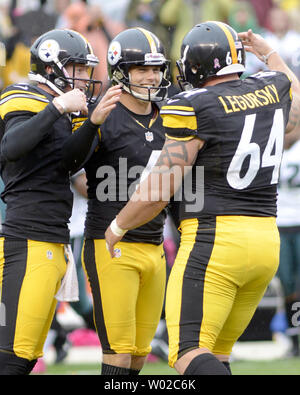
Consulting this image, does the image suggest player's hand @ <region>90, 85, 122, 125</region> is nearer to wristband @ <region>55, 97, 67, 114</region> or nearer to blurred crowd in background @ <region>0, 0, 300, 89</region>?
wristband @ <region>55, 97, 67, 114</region>

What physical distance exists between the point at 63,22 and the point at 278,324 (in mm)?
3483

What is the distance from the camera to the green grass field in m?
5.94

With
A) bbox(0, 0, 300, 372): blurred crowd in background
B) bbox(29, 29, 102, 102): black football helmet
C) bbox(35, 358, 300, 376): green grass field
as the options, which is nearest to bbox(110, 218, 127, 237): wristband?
bbox(29, 29, 102, 102): black football helmet

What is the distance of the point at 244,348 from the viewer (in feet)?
23.0

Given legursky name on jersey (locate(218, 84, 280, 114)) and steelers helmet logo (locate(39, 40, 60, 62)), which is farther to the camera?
steelers helmet logo (locate(39, 40, 60, 62))

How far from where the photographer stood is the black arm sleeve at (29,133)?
365cm

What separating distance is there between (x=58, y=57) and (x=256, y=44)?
1.09 m

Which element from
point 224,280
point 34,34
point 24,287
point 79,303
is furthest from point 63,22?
point 224,280

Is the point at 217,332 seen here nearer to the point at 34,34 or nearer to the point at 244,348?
the point at 244,348

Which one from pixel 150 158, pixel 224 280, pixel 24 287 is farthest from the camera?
pixel 150 158

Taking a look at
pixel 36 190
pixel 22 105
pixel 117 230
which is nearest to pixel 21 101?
pixel 22 105

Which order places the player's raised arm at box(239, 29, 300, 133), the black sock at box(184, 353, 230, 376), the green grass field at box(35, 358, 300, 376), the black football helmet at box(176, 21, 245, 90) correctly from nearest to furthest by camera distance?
the black sock at box(184, 353, 230, 376) < the black football helmet at box(176, 21, 245, 90) < the player's raised arm at box(239, 29, 300, 133) < the green grass field at box(35, 358, 300, 376)

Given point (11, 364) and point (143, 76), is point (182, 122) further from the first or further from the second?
point (11, 364)
